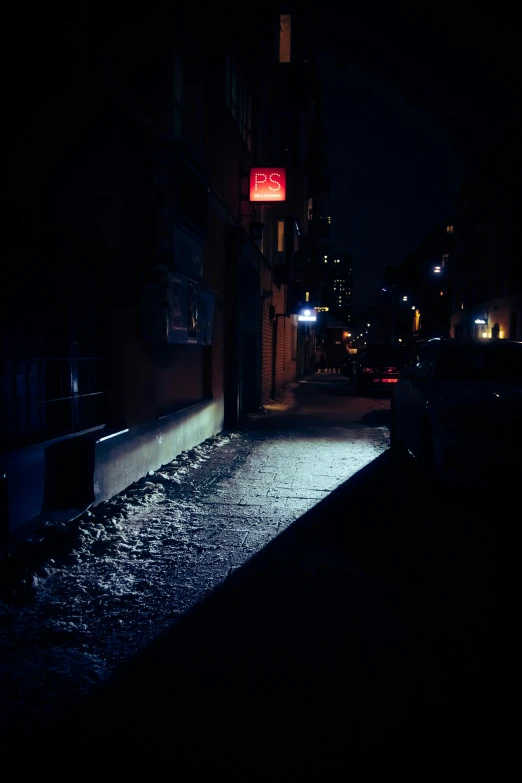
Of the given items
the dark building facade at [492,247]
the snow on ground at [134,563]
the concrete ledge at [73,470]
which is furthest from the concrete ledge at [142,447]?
the dark building facade at [492,247]

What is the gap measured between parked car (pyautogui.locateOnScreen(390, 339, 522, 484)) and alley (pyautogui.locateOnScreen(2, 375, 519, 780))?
55cm

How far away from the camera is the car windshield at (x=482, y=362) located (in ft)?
22.3

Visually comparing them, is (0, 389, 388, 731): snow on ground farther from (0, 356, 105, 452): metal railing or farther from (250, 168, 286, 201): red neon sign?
(250, 168, 286, 201): red neon sign

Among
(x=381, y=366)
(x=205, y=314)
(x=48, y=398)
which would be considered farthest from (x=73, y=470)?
(x=381, y=366)

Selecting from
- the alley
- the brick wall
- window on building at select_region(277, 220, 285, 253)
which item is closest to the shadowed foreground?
the alley

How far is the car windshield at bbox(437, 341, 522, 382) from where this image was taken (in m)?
6.80

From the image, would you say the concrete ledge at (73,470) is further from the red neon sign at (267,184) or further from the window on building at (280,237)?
the window on building at (280,237)

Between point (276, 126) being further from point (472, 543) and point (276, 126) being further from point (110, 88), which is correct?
point (472, 543)

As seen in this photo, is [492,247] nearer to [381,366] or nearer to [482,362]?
[381,366]

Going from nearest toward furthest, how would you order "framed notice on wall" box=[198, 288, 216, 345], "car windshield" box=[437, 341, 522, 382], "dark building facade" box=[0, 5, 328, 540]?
"dark building facade" box=[0, 5, 328, 540]
"car windshield" box=[437, 341, 522, 382]
"framed notice on wall" box=[198, 288, 216, 345]

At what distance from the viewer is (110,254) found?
6.05 metres

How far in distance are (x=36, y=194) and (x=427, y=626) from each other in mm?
4599

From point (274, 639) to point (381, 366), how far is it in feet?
54.9

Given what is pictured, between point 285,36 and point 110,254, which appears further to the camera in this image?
point 285,36
